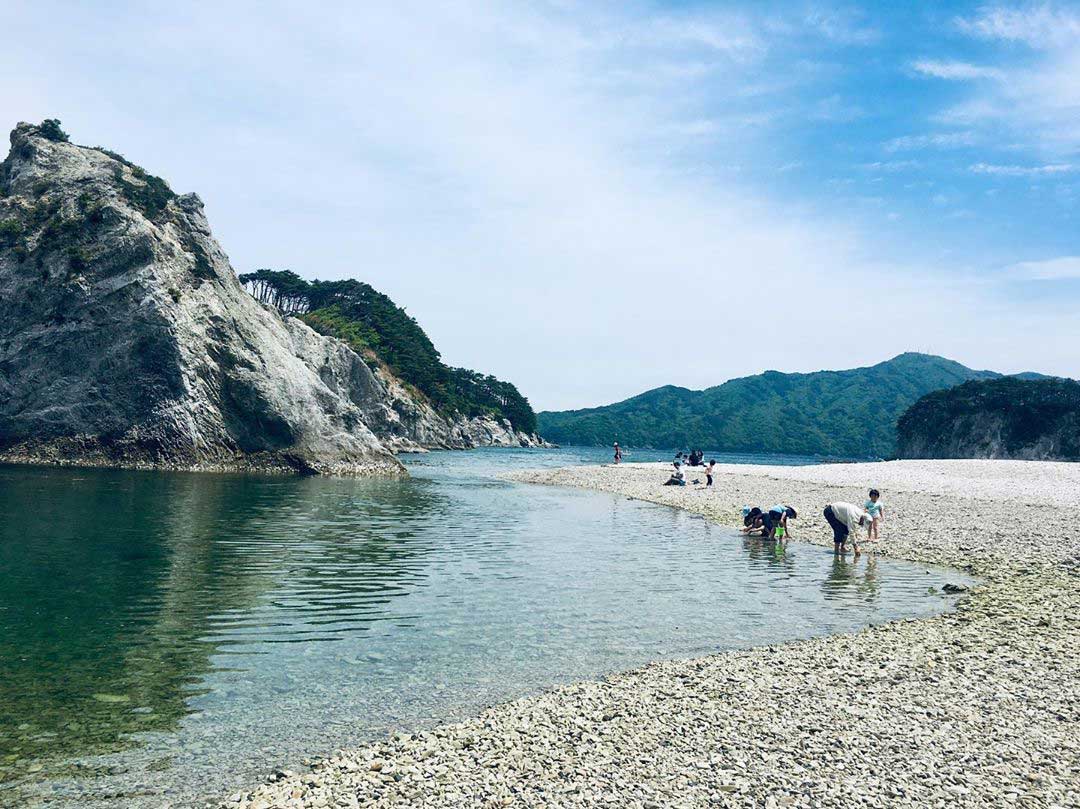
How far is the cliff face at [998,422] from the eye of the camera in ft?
468

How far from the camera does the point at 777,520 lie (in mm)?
30000

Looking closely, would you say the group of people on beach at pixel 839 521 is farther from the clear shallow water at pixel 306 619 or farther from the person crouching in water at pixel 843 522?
the clear shallow water at pixel 306 619

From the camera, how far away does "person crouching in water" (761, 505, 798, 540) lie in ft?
98.1

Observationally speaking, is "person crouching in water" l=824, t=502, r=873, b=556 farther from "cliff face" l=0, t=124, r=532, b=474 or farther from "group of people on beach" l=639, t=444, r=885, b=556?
"cliff face" l=0, t=124, r=532, b=474

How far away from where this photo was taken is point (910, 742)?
9445mm

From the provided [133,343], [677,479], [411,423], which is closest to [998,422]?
[677,479]

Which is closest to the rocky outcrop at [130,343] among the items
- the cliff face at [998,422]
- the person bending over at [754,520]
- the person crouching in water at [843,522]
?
the person bending over at [754,520]

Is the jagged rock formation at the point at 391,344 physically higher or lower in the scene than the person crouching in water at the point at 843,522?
higher

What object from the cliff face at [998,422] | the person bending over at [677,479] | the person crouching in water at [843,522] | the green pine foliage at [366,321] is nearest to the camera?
the person crouching in water at [843,522]

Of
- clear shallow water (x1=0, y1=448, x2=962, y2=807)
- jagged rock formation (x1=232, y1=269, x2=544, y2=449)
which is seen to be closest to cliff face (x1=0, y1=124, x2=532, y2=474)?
clear shallow water (x1=0, y1=448, x2=962, y2=807)

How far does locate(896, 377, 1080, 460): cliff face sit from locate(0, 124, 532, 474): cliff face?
151818mm

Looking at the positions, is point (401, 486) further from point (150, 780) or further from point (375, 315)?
point (375, 315)

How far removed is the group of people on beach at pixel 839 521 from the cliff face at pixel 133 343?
46.5m

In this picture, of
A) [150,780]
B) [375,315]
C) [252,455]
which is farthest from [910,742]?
[375,315]
